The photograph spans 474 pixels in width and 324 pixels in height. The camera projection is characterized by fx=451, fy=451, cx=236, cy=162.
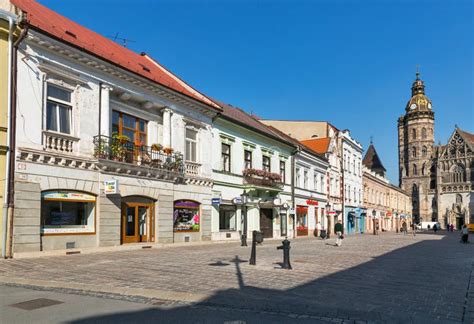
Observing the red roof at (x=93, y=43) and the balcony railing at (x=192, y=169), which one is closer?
the red roof at (x=93, y=43)

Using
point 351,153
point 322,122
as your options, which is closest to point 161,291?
point 322,122

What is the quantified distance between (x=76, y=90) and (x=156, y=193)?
622 centimetres

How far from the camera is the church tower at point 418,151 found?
119m

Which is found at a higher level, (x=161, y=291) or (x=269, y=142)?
(x=269, y=142)

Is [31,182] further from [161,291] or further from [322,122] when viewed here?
[322,122]

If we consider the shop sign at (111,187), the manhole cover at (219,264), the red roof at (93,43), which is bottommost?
the manhole cover at (219,264)

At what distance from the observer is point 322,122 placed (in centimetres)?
5072

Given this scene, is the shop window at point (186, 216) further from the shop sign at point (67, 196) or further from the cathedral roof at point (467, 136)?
the cathedral roof at point (467, 136)

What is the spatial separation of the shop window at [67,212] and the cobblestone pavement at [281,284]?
175 cm

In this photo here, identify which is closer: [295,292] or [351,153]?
[295,292]

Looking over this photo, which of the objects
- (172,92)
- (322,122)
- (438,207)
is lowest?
(438,207)

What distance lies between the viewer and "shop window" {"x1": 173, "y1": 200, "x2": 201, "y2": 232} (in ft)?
75.8

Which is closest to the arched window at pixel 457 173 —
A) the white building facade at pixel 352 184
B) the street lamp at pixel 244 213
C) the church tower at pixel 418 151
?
the church tower at pixel 418 151

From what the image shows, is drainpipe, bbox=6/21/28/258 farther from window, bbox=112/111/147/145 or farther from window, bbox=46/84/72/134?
window, bbox=112/111/147/145
